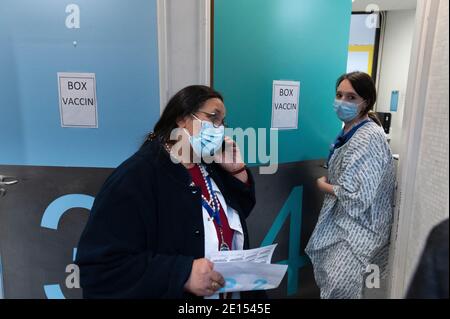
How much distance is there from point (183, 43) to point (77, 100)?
0.57m

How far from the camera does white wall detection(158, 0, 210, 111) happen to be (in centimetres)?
133

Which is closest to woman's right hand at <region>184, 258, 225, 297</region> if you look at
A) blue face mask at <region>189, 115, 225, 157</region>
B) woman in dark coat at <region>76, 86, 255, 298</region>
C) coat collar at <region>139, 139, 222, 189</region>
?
woman in dark coat at <region>76, 86, 255, 298</region>

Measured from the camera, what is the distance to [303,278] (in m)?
1.99

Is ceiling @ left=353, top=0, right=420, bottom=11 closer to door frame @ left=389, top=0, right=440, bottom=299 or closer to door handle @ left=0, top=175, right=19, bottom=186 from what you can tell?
door frame @ left=389, top=0, right=440, bottom=299

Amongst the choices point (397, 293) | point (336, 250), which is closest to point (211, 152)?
point (397, 293)

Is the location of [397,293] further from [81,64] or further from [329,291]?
[81,64]

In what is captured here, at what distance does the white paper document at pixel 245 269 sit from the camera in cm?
84

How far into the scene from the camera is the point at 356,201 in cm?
134

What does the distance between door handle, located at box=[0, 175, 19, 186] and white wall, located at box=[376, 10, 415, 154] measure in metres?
3.38

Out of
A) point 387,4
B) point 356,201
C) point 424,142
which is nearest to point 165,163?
point 424,142

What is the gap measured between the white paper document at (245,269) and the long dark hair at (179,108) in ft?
1.35

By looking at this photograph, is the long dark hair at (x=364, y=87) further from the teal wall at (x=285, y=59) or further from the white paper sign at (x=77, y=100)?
the white paper sign at (x=77, y=100)

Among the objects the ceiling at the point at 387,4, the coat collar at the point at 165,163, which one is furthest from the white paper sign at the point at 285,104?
the ceiling at the point at 387,4

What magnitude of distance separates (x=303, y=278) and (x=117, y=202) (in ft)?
5.17
